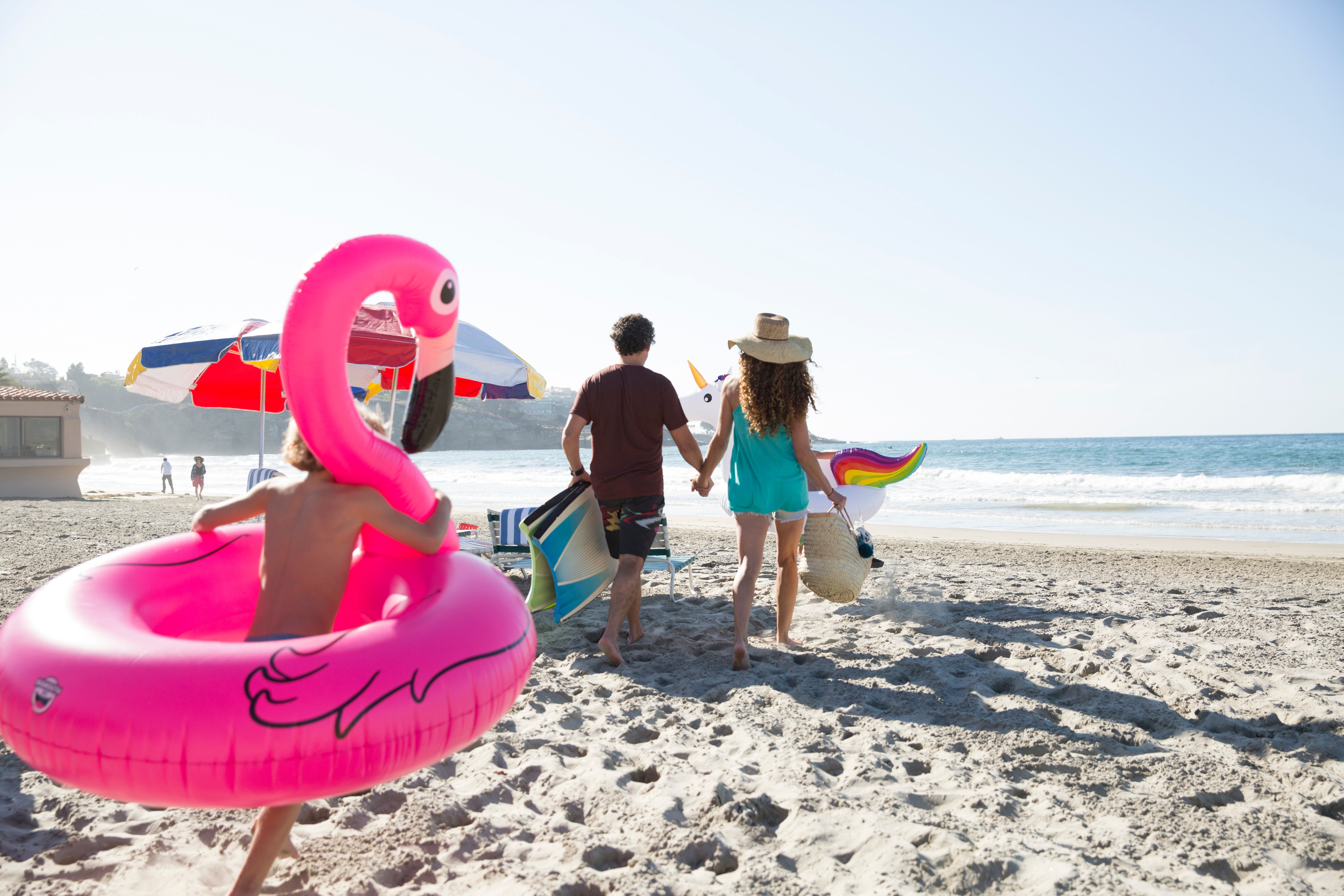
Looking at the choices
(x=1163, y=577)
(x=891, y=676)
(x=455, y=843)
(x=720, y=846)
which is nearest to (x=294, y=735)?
(x=455, y=843)

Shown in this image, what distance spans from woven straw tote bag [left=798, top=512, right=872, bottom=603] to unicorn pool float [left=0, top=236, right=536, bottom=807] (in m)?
2.48

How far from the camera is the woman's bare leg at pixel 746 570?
3.72m

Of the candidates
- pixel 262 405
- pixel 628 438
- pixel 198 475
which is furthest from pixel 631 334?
pixel 198 475

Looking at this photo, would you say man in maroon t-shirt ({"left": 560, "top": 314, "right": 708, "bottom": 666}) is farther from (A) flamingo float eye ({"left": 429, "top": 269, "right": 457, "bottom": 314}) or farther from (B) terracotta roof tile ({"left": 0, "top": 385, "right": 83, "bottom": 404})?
(B) terracotta roof tile ({"left": 0, "top": 385, "right": 83, "bottom": 404})

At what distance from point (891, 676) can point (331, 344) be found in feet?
9.02

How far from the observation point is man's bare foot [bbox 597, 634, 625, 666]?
3736mm

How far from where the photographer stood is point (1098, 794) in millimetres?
2352

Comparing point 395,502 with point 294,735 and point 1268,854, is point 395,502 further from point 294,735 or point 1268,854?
point 1268,854

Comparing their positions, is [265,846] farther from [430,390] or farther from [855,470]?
[855,470]

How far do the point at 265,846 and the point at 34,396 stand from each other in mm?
20051

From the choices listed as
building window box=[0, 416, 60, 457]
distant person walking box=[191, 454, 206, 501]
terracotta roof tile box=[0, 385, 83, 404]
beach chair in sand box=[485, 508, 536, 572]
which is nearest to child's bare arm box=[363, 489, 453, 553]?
beach chair in sand box=[485, 508, 536, 572]

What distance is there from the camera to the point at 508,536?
213 inches

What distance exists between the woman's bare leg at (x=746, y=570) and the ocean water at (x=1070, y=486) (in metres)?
2.10

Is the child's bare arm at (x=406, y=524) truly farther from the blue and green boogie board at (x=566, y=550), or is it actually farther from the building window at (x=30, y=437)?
the building window at (x=30, y=437)
